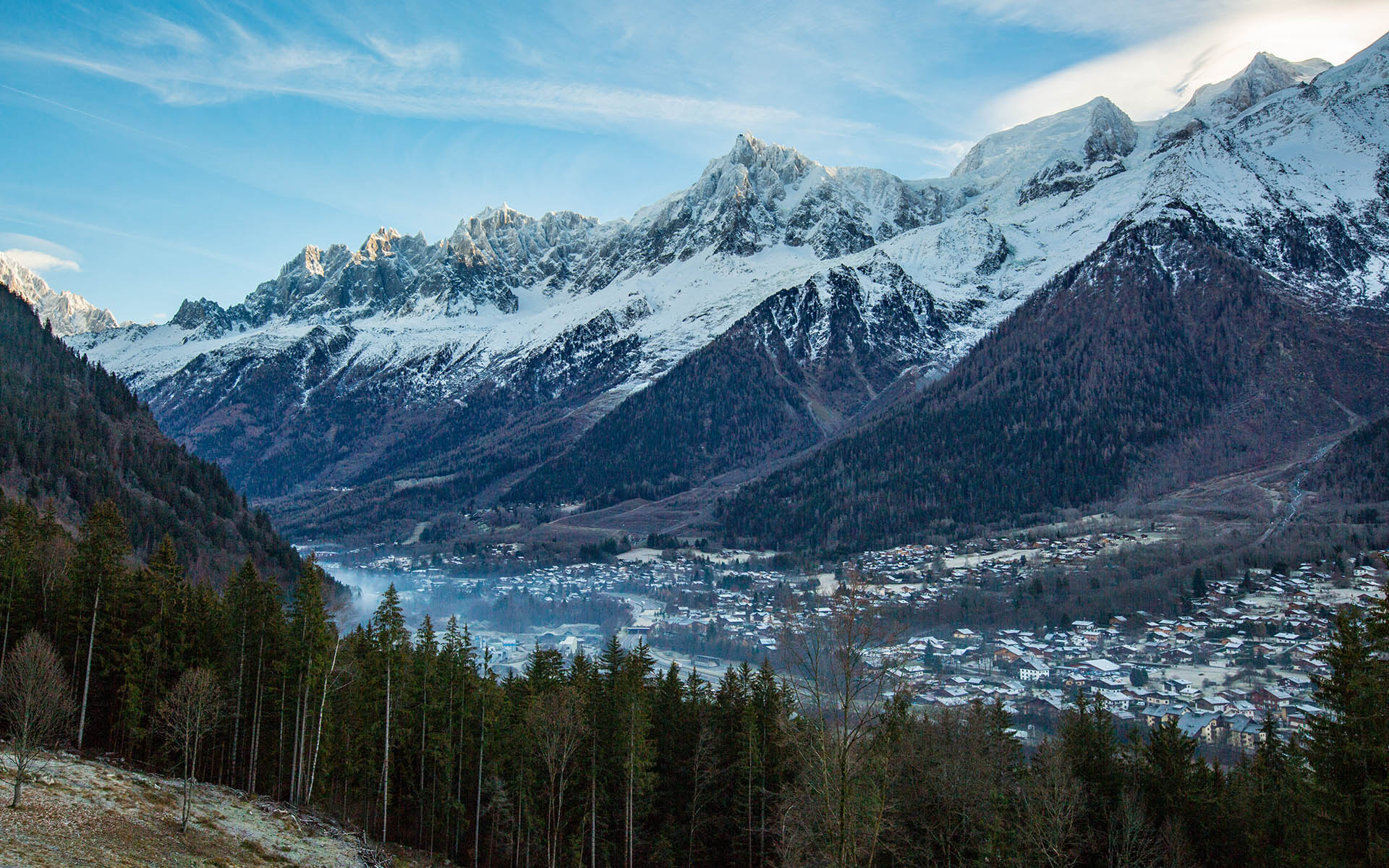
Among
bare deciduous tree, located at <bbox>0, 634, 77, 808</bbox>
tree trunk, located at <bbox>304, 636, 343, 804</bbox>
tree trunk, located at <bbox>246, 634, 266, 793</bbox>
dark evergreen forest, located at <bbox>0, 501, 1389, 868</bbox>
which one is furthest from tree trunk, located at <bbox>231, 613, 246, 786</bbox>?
bare deciduous tree, located at <bbox>0, 634, 77, 808</bbox>

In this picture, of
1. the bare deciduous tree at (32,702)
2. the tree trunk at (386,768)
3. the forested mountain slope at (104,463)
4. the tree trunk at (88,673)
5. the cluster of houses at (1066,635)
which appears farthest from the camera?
the forested mountain slope at (104,463)

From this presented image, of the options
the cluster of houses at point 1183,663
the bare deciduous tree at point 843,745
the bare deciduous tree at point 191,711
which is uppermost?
the bare deciduous tree at point 843,745

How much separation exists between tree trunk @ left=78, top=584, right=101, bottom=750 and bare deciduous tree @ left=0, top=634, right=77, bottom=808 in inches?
23.3

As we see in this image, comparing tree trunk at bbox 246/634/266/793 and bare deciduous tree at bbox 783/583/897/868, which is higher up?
bare deciduous tree at bbox 783/583/897/868

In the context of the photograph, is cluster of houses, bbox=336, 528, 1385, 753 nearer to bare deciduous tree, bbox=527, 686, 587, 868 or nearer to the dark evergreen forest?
the dark evergreen forest

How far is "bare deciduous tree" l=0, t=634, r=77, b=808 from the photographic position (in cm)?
2656

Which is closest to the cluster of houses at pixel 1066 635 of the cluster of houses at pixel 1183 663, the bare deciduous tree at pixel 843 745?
the cluster of houses at pixel 1183 663

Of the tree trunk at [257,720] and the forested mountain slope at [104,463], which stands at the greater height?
the forested mountain slope at [104,463]

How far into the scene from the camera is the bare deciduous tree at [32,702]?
2656 centimetres

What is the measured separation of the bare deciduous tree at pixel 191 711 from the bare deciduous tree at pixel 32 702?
3706 millimetres

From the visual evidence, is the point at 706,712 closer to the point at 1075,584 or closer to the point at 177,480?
the point at 1075,584

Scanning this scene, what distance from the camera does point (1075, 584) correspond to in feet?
397

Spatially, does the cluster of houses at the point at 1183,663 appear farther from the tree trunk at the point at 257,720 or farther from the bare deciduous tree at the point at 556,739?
the tree trunk at the point at 257,720

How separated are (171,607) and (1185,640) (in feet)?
319
